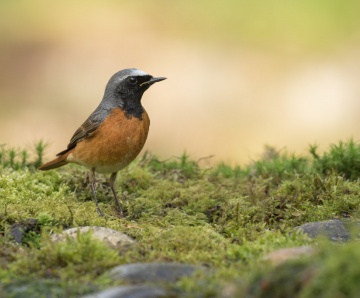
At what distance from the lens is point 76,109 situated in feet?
45.2

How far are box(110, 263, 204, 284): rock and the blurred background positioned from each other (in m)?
7.61

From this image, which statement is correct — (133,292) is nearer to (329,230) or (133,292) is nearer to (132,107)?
(329,230)

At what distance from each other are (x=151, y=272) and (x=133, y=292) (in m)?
0.52

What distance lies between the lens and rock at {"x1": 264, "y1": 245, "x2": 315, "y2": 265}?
4.67m

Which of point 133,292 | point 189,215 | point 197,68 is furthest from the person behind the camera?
point 197,68

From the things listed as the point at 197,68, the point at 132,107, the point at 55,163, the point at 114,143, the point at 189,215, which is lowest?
the point at 189,215

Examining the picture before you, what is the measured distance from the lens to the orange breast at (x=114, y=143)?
785 cm

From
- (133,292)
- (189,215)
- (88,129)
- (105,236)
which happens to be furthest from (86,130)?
(133,292)

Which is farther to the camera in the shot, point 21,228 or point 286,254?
point 21,228

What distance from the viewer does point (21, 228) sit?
6.22 m

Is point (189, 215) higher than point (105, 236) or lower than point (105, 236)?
lower

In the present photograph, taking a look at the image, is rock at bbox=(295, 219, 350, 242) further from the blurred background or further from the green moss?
the blurred background

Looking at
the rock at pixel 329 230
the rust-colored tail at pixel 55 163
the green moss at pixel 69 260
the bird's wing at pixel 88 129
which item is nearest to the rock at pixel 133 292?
the green moss at pixel 69 260

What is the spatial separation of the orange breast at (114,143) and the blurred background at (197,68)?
4.59 metres
